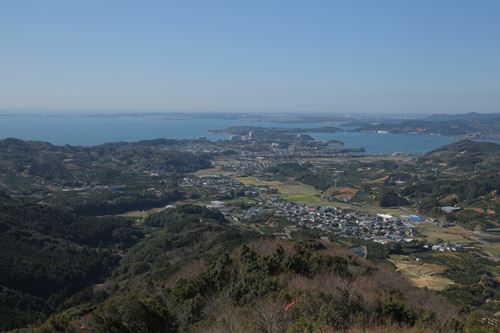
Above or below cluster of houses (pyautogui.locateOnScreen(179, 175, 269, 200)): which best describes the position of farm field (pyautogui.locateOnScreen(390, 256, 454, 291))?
above

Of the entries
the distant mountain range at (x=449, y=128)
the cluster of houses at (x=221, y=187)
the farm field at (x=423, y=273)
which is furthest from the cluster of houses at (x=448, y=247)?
the distant mountain range at (x=449, y=128)

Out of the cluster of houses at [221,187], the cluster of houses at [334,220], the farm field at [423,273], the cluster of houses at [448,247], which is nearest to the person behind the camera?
the farm field at [423,273]

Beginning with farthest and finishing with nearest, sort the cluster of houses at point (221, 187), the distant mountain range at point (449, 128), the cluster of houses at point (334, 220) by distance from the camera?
the distant mountain range at point (449, 128)
the cluster of houses at point (221, 187)
the cluster of houses at point (334, 220)

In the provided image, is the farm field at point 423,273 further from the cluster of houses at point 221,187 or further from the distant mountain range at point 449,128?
the distant mountain range at point 449,128

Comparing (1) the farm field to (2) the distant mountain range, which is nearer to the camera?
(1) the farm field

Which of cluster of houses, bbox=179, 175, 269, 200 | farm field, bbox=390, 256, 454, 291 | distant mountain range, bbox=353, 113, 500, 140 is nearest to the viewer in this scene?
farm field, bbox=390, 256, 454, 291

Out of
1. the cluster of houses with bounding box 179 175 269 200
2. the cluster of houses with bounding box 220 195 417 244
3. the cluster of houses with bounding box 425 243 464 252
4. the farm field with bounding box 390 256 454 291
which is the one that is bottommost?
the cluster of houses with bounding box 179 175 269 200

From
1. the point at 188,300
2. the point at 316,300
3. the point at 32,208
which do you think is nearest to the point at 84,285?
the point at 32,208

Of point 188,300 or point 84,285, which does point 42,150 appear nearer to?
point 84,285

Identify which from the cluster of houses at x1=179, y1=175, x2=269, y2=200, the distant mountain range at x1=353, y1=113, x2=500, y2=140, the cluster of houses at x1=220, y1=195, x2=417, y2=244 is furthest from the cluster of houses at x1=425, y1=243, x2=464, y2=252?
the distant mountain range at x1=353, y1=113, x2=500, y2=140

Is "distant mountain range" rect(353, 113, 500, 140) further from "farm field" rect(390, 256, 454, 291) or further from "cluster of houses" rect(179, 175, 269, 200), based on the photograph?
"farm field" rect(390, 256, 454, 291)

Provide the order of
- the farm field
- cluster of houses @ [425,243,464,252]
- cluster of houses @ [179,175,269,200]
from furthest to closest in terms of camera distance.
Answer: cluster of houses @ [179,175,269,200] < cluster of houses @ [425,243,464,252] < the farm field

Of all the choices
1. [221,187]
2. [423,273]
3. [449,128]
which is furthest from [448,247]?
[449,128]
